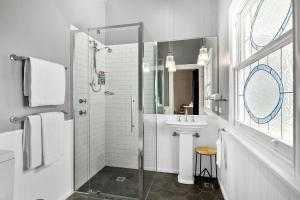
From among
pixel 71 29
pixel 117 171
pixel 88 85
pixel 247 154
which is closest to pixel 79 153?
pixel 117 171

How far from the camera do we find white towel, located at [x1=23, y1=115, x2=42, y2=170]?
5.32 ft

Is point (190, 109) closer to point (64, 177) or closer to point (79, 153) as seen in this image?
point (79, 153)

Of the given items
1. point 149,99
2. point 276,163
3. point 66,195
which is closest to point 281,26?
point 276,163

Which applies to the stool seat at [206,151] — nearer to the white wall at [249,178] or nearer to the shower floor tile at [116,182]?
the white wall at [249,178]

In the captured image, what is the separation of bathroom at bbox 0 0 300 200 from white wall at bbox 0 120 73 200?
0.01 meters

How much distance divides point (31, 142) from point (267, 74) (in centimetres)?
209

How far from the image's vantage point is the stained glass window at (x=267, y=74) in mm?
1038

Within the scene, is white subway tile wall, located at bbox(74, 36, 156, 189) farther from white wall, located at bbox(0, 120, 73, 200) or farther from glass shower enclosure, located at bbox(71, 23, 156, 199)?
white wall, located at bbox(0, 120, 73, 200)

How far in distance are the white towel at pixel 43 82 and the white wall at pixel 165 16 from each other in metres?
1.47

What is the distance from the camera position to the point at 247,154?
146 centimetres

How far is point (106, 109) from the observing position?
7.93ft

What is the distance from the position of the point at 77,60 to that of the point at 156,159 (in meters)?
2.02

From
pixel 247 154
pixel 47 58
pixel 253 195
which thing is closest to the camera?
pixel 253 195

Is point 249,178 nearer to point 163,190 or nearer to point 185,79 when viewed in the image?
point 163,190
